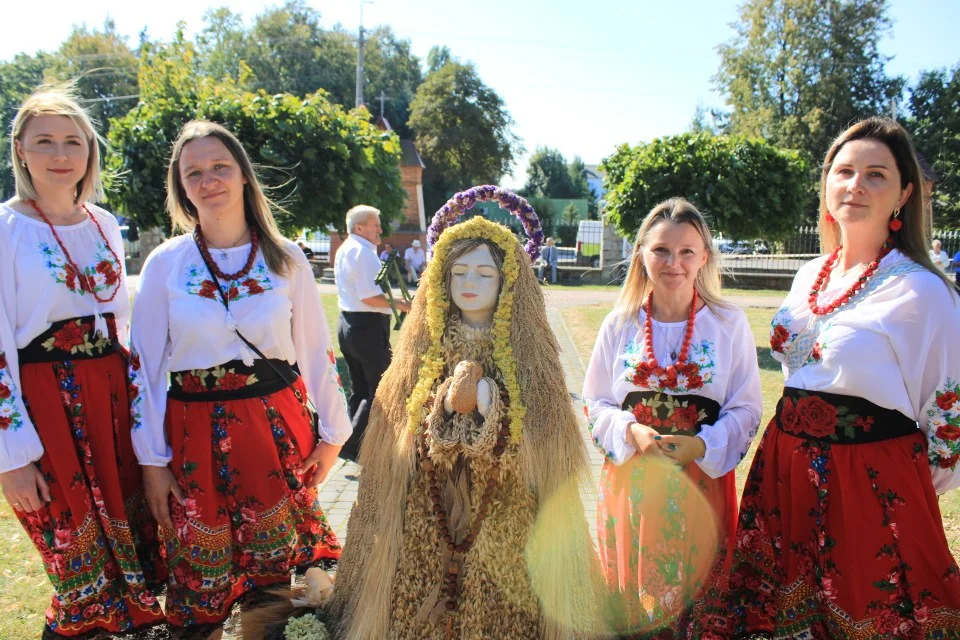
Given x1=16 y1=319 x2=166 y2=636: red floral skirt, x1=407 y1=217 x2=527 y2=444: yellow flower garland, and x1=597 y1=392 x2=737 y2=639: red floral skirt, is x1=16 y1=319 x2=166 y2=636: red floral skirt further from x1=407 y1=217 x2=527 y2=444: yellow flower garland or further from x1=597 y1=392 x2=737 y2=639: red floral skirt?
x1=597 y1=392 x2=737 y2=639: red floral skirt

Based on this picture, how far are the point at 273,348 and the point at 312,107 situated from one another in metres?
6.52

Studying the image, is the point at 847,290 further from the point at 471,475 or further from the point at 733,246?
the point at 733,246

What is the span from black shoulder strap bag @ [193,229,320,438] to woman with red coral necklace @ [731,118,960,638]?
1.81m

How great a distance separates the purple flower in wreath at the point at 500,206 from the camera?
298 centimetres

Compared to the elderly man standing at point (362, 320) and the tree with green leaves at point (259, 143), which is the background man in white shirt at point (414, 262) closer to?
the tree with green leaves at point (259, 143)

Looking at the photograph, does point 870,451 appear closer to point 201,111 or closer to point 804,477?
point 804,477

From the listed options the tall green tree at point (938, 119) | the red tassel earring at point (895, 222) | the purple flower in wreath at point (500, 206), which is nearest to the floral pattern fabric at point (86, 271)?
the purple flower in wreath at point (500, 206)

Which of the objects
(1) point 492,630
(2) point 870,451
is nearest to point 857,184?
(2) point 870,451

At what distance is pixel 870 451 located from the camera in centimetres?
239

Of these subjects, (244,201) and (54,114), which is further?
(244,201)

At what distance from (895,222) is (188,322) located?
105 inches

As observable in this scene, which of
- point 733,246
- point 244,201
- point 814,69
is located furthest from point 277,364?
point 814,69

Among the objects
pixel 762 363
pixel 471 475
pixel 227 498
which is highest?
pixel 471 475

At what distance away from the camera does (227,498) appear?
8.71 feet
